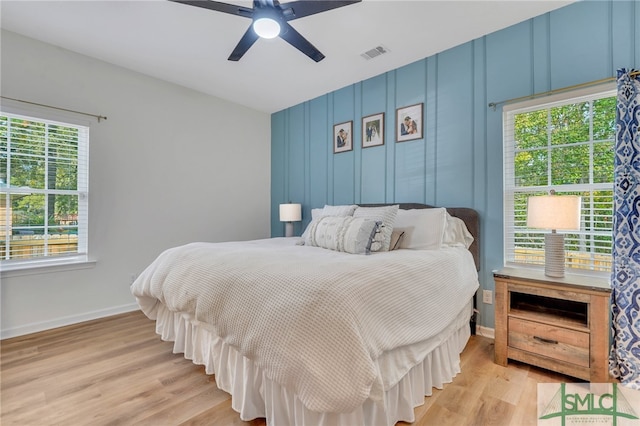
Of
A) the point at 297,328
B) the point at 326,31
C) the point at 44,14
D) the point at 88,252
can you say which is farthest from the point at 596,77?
the point at 88,252

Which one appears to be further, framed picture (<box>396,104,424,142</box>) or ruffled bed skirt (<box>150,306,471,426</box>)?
framed picture (<box>396,104,424,142</box>)

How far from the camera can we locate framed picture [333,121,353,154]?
11.7 feet

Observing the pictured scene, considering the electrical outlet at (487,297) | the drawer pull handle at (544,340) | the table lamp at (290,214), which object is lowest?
the drawer pull handle at (544,340)

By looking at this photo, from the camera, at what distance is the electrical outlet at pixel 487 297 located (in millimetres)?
2502

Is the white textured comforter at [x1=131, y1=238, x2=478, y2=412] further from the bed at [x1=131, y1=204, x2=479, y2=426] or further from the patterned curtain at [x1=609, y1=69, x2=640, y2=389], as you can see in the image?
the patterned curtain at [x1=609, y1=69, x2=640, y2=389]

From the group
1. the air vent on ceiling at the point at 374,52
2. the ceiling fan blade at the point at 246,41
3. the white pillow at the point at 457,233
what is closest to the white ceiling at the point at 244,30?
the air vent on ceiling at the point at 374,52

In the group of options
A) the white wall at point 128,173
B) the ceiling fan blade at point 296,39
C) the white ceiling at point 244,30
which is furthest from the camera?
the white wall at point 128,173

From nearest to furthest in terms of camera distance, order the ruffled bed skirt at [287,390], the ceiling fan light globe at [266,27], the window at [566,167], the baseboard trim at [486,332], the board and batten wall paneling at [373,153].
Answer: the ruffled bed skirt at [287,390] < the ceiling fan light globe at [266,27] < the window at [566,167] < the baseboard trim at [486,332] < the board and batten wall paneling at [373,153]

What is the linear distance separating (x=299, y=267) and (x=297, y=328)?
14.6 inches

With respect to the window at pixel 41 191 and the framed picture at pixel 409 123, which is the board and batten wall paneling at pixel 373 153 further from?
the window at pixel 41 191

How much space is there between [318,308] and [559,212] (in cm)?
176

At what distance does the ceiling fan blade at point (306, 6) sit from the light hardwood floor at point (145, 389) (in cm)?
233

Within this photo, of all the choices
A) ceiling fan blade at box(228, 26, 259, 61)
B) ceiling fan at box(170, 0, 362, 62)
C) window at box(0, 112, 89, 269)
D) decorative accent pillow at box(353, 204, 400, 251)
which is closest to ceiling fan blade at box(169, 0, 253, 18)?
ceiling fan at box(170, 0, 362, 62)

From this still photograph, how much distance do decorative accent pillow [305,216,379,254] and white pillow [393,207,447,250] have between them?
38 cm
